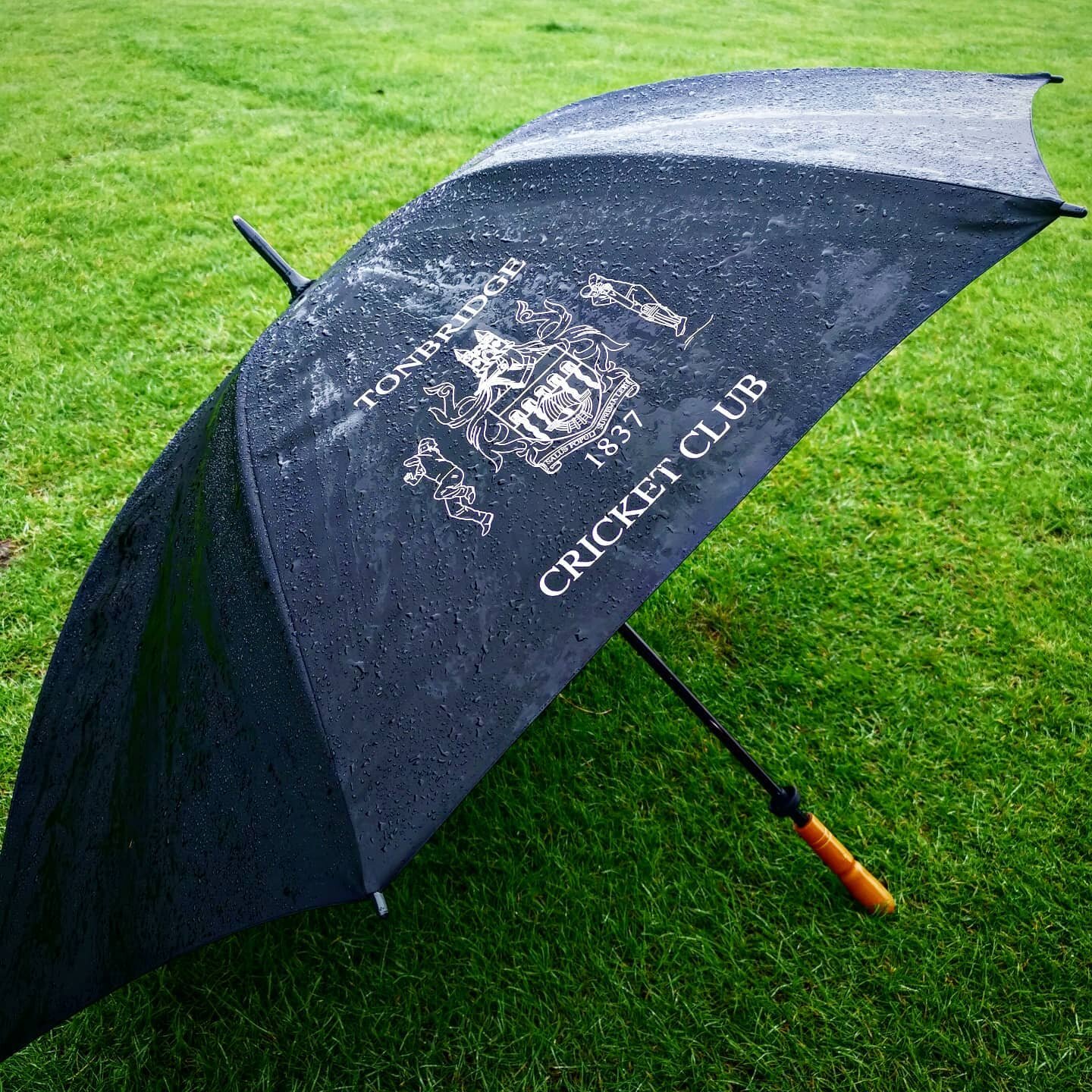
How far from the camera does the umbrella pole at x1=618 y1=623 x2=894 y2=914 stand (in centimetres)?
196

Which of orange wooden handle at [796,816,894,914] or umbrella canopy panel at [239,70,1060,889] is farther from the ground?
umbrella canopy panel at [239,70,1060,889]

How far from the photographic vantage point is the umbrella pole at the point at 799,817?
1.96 metres

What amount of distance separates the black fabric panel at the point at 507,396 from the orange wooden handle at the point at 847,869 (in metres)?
1.09

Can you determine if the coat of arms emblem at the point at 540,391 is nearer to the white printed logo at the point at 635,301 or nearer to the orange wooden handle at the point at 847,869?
the white printed logo at the point at 635,301

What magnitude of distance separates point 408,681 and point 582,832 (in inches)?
51.0

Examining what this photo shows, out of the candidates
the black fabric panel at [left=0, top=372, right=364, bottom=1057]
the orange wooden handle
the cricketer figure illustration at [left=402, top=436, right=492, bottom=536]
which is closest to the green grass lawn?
the orange wooden handle

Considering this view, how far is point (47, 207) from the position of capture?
217 inches

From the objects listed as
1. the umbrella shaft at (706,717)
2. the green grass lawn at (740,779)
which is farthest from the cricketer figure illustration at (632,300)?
the green grass lawn at (740,779)

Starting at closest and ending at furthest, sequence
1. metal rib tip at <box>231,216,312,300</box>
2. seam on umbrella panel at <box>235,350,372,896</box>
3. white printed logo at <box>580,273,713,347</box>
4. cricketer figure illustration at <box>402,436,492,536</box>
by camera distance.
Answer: seam on umbrella panel at <box>235,350,372,896</box> < cricketer figure illustration at <box>402,436,492,536</box> < white printed logo at <box>580,273,713,347</box> < metal rib tip at <box>231,216,312,300</box>

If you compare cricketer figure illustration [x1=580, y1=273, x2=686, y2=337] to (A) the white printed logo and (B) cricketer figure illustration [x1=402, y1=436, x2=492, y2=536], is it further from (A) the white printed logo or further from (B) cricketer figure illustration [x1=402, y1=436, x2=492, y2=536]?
(B) cricketer figure illustration [x1=402, y1=436, x2=492, y2=536]

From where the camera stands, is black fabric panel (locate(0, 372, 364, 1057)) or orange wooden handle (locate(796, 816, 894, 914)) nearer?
black fabric panel (locate(0, 372, 364, 1057))

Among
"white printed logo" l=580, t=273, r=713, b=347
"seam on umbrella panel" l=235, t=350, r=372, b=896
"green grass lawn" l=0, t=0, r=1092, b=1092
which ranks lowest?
"green grass lawn" l=0, t=0, r=1092, b=1092

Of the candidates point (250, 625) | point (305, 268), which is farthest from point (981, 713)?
point (305, 268)

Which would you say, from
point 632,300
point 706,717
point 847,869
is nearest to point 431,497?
point 632,300
